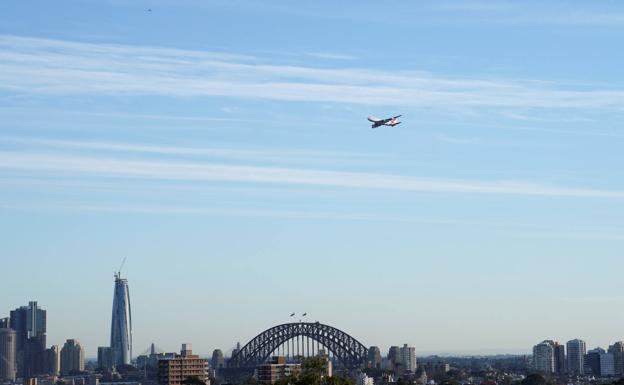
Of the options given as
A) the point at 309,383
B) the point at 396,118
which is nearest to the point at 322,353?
the point at 309,383

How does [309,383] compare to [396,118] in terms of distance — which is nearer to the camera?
[309,383]

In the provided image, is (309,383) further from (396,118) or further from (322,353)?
(396,118)

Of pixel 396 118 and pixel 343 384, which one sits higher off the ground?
pixel 396 118

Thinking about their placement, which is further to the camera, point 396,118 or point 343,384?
point 396,118

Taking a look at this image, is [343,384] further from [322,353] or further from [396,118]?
[396,118]

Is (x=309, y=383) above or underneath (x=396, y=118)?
underneath

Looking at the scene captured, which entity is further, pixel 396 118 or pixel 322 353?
pixel 396 118

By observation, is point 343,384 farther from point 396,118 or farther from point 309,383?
point 396,118

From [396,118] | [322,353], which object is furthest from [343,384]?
[396,118]
